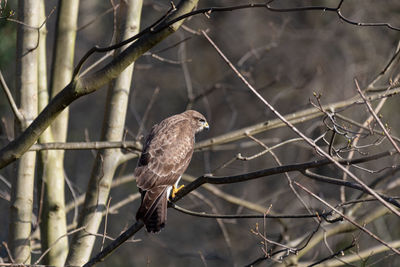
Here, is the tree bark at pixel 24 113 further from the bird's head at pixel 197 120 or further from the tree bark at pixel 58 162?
the bird's head at pixel 197 120

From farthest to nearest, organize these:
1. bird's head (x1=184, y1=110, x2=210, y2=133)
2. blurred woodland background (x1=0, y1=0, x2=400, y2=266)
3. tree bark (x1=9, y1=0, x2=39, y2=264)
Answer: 1. bird's head (x1=184, y1=110, x2=210, y2=133)
2. tree bark (x1=9, y1=0, x2=39, y2=264)
3. blurred woodland background (x1=0, y1=0, x2=400, y2=266)

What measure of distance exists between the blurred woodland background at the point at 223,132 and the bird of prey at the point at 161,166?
178 mm

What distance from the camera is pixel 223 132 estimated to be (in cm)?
1396

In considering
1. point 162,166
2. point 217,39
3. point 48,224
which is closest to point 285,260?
point 162,166

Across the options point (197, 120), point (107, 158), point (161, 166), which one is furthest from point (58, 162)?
point (197, 120)

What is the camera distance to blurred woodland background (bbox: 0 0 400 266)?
4344mm

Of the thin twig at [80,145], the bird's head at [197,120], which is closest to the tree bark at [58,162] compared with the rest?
the thin twig at [80,145]

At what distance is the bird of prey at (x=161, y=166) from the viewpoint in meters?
4.23

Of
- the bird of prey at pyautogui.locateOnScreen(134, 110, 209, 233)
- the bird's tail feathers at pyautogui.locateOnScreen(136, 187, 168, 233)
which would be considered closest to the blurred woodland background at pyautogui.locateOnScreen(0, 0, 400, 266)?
the bird of prey at pyautogui.locateOnScreen(134, 110, 209, 233)

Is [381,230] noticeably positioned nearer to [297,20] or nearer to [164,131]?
[164,131]

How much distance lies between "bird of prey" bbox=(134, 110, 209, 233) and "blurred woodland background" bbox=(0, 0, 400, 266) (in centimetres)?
18

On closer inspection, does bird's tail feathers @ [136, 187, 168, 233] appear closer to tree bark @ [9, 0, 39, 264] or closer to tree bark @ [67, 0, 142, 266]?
tree bark @ [67, 0, 142, 266]

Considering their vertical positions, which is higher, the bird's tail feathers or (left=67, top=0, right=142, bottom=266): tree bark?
(left=67, top=0, right=142, bottom=266): tree bark

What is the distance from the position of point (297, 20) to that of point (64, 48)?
9156 mm
